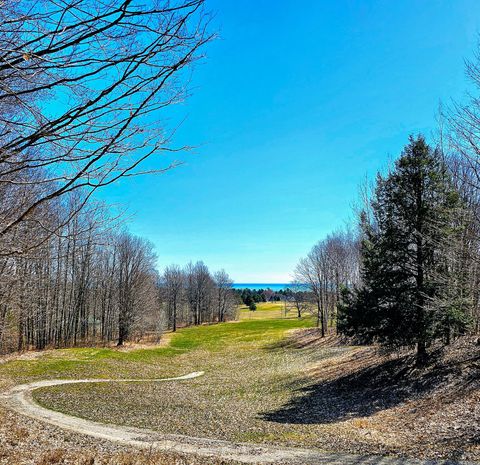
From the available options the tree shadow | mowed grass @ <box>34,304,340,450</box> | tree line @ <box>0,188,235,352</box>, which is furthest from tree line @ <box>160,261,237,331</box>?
the tree shadow

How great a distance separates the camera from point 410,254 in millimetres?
16594

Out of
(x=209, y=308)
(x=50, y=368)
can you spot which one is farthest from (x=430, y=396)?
(x=209, y=308)

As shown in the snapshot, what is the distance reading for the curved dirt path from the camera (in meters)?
8.48

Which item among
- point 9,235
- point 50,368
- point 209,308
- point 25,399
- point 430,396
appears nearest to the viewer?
point 9,235

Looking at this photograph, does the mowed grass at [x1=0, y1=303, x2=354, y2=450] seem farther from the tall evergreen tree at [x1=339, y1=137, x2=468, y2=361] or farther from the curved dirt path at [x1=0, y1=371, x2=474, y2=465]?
the tall evergreen tree at [x1=339, y1=137, x2=468, y2=361]

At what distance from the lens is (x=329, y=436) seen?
1112 centimetres

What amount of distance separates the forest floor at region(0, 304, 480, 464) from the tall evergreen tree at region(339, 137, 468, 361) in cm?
189

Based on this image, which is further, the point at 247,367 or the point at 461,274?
the point at 247,367

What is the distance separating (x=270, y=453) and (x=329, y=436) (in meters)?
2.73

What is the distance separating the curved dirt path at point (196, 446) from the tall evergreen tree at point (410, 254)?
816 cm

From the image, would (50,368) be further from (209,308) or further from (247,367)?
(209,308)

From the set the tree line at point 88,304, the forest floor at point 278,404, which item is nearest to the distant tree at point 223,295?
the tree line at point 88,304

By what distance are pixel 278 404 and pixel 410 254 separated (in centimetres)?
879

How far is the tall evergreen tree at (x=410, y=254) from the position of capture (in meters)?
15.5
